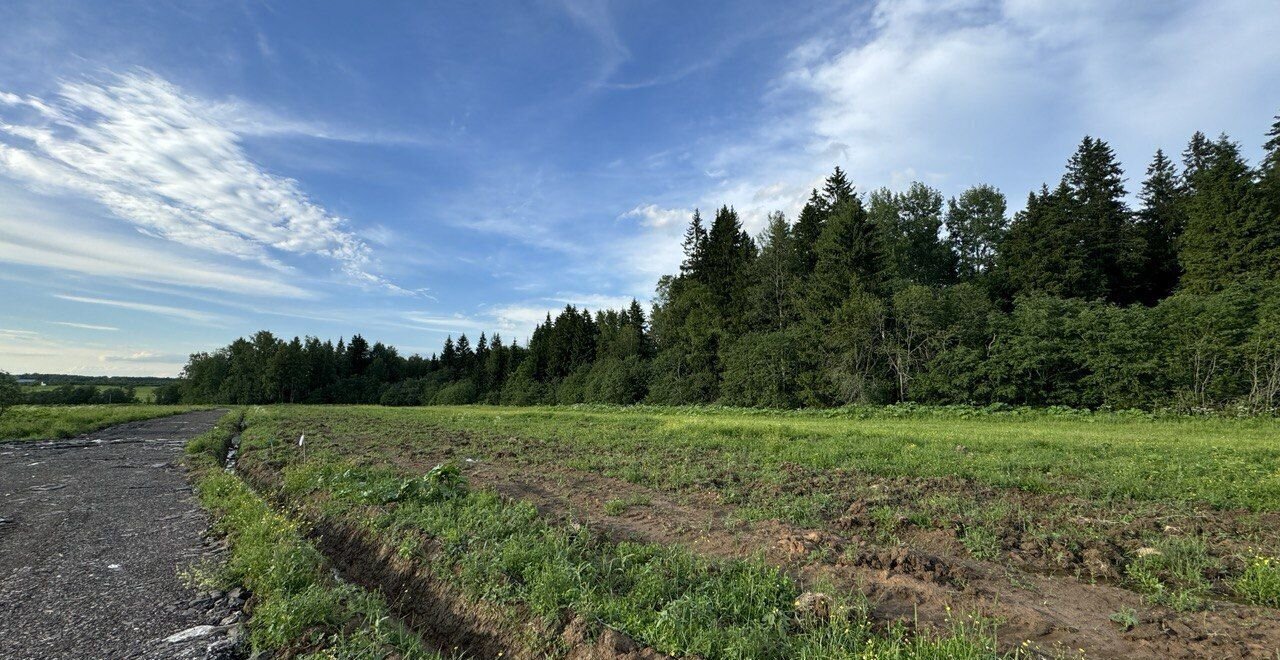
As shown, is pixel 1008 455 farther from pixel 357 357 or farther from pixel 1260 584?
pixel 357 357

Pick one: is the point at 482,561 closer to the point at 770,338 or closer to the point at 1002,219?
the point at 770,338

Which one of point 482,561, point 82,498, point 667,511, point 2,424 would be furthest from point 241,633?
point 2,424

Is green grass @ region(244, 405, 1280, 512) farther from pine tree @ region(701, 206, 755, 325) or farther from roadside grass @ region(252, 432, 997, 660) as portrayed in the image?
pine tree @ region(701, 206, 755, 325)

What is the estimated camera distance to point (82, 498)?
11.9m

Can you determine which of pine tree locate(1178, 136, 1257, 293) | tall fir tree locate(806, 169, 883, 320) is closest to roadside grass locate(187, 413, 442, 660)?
tall fir tree locate(806, 169, 883, 320)

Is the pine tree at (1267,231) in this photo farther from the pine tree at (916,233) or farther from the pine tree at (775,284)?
the pine tree at (775,284)

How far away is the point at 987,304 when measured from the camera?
1348 inches

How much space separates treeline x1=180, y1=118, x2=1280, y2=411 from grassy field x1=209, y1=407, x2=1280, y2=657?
14.9 m

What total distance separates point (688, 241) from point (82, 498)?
177 ft

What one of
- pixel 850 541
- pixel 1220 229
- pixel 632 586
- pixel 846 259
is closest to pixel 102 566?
pixel 632 586

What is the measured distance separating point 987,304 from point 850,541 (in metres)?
34.9

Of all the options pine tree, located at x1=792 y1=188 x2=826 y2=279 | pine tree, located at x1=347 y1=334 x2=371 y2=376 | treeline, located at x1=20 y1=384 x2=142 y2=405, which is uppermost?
pine tree, located at x1=792 y1=188 x2=826 y2=279

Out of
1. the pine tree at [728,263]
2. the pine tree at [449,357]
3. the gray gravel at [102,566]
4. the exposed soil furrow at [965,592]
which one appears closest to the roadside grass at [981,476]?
the exposed soil furrow at [965,592]

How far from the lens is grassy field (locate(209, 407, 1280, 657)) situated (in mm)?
4477
